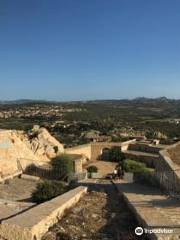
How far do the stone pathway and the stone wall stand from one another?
2155mm

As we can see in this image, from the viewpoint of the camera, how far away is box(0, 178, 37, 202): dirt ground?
594 inches

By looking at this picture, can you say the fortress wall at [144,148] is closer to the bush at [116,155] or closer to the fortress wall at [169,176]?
the bush at [116,155]

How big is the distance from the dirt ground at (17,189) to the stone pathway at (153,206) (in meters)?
3.48

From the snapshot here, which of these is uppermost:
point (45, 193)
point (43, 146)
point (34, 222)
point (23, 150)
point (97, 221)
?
point (34, 222)

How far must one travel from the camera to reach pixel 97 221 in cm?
1134

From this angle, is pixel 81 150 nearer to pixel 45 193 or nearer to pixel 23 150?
pixel 23 150

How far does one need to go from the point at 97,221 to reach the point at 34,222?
6.87 feet

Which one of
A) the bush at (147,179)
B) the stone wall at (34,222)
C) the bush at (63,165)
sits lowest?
the bush at (63,165)

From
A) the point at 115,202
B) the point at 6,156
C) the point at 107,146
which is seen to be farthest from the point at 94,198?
the point at 107,146

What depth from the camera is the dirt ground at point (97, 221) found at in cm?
1012

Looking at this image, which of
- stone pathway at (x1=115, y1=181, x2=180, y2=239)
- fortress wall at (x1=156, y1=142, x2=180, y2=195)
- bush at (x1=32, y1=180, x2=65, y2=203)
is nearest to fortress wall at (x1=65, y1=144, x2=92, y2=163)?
fortress wall at (x1=156, y1=142, x2=180, y2=195)

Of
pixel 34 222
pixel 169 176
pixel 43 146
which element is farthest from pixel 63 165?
A: pixel 34 222

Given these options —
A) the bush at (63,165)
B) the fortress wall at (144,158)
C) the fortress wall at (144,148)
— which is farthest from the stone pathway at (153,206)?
the fortress wall at (144,148)

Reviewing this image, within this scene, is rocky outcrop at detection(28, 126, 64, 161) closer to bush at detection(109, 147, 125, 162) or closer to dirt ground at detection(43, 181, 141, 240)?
bush at detection(109, 147, 125, 162)
